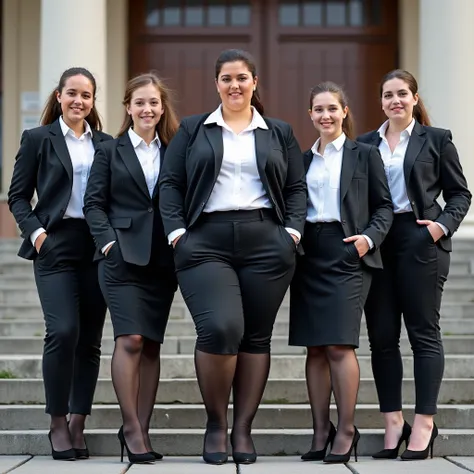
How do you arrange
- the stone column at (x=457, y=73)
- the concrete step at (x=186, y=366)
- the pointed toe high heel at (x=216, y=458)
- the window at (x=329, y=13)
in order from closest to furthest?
the pointed toe high heel at (x=216, y=458) → the concrete step at (x=186, y=366) → the stone column at (x=457, y=73) → the window at (x=329, y=13)

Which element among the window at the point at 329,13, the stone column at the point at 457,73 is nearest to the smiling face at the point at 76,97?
the stone column at the point at 457,73

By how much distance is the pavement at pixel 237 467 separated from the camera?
482 centimetres

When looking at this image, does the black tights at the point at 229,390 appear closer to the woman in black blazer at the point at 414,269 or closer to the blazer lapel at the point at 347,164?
the woman in black blazer at the point at 414,269

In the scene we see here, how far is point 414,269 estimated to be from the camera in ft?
17.4

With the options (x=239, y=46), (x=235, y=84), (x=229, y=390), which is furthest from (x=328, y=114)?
(x=239, y=46)

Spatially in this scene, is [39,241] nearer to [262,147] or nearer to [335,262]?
[262,147]

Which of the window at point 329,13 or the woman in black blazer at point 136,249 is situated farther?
the window at point 329,13

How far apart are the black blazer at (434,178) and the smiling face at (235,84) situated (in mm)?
899

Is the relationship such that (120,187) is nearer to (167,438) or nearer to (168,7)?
(167,438)

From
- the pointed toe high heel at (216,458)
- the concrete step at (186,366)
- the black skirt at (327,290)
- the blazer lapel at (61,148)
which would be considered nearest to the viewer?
the pointed toe high heel at (216,458)

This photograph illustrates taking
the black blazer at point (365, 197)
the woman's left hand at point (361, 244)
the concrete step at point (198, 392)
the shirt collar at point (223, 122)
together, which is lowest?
the concrete step at point (198, 392)

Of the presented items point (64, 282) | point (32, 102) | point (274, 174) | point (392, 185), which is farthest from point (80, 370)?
point (32, 102)

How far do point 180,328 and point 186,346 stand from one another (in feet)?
1.76

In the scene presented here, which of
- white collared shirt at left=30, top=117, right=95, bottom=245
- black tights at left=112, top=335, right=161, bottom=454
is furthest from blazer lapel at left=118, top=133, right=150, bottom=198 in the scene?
black tights at left=112, top=335, right=161, bottom=454
